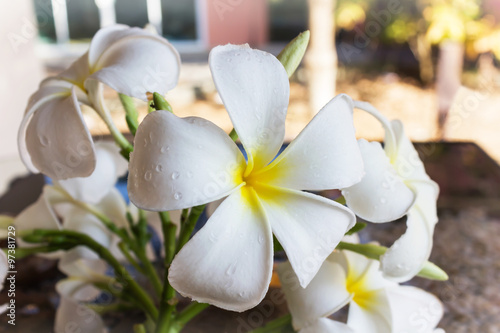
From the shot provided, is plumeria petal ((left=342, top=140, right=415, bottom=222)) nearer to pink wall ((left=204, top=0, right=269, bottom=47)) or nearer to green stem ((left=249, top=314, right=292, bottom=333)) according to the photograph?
green stem ((left=249, top=314, right=292, bottom=333))

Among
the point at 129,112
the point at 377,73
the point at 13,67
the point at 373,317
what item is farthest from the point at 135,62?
the point at 377,73

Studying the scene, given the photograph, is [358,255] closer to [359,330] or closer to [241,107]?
[359,330]

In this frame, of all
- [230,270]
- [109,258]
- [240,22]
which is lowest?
[240,22]

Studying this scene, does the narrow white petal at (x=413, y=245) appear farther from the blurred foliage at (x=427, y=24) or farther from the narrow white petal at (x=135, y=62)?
the blurred foliage at (x=427, y=24)

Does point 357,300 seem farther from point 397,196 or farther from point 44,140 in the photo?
point 44,140

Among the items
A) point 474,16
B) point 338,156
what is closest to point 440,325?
point 338,156

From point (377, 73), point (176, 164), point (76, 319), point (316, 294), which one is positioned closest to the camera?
point (176, 164)
